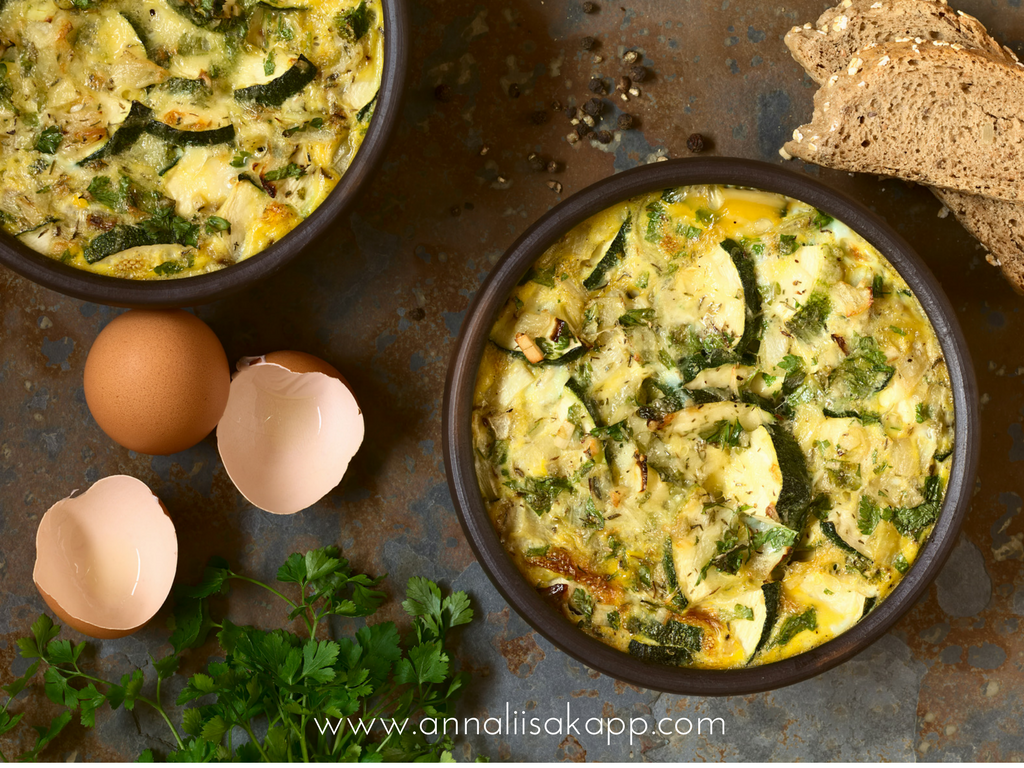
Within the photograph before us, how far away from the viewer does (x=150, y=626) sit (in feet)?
8.02

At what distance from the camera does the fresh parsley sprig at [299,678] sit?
219 centimetres

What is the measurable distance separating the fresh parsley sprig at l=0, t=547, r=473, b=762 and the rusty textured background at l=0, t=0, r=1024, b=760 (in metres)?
0.10

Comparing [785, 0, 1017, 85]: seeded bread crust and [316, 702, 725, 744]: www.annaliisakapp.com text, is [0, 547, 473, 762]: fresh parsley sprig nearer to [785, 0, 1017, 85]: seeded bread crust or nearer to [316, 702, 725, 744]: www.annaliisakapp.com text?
[316, 702, 725, 744]: www.annaliisakapp.com text

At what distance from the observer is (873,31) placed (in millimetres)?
2166

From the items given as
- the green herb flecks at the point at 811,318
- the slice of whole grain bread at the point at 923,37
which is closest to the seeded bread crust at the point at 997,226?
the slice of whole grain bread at the point at 923,37

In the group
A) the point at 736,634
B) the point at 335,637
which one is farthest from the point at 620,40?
the point at 335,637

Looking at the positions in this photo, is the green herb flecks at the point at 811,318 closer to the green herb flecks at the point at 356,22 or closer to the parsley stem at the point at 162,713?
the green herb flecks at the point at 356,22

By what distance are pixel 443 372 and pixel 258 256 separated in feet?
2.34

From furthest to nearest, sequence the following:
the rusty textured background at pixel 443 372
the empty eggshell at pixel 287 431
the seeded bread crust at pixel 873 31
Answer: the rusty textured background at pixel 443 372 → the empty eggshell at pixel 287 431 → the seeded bread crust at pixel 873 31

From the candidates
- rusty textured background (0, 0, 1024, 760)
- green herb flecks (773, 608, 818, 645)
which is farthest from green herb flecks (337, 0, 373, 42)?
green herb flecks (773, 608, 818, 645)

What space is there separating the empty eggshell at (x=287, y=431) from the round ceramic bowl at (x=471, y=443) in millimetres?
445

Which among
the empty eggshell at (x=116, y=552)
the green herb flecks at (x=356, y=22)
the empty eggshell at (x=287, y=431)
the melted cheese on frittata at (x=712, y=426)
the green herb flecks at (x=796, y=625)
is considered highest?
the green herb flecks at (x=356, y=22)

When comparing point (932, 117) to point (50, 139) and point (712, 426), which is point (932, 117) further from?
point (50, 139)

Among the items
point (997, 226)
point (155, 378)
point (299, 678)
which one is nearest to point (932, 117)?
point (997, 226)
